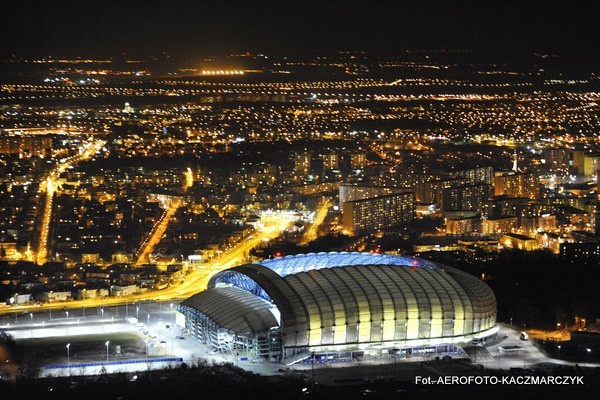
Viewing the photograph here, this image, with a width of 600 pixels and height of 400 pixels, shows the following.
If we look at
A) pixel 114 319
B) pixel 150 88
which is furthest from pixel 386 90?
pixel 114 319

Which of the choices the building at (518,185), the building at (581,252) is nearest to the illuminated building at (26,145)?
the building at (518,185)

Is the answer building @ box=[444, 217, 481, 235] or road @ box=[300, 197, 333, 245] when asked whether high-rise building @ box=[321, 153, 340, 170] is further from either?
building @ box=[444, 217, 481, 235]

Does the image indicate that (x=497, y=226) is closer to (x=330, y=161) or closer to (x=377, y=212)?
(x=377, y=212)

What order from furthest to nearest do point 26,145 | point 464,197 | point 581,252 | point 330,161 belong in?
1. point 26,145
2. point 330,161
3. point 464,197
4. point 581,252

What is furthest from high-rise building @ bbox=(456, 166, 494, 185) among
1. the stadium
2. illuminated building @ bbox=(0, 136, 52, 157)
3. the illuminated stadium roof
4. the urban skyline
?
the stadium

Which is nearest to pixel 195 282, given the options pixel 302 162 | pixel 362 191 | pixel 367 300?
pixel 367 300

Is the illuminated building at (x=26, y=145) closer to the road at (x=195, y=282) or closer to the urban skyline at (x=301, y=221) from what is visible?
the urban skyline at (x=301, y=221)
